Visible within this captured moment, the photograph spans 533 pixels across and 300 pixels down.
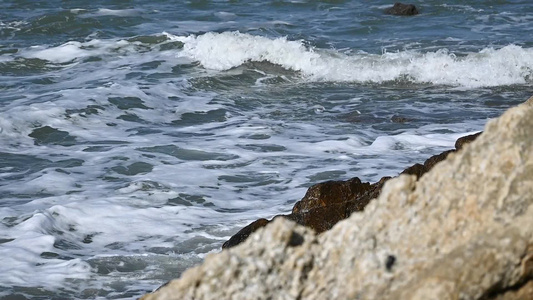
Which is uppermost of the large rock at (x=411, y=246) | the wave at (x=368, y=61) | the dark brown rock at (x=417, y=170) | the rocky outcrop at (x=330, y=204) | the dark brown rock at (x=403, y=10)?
the large rock at (x=411, y=246)

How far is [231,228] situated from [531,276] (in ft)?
13.5

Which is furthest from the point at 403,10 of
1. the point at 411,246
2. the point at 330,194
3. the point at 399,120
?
the point at 411,246

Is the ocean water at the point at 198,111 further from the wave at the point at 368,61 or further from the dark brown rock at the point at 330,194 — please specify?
the dark brown rock at the point at 330,194

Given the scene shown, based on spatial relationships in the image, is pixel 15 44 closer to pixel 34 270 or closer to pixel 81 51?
pixel 81 51

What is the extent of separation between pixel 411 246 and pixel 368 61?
11768 mm

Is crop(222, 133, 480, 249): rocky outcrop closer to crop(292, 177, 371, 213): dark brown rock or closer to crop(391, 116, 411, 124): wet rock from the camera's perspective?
crop(292, 177, 371, 213): dark brown rock

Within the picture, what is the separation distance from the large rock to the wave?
33.3 feet

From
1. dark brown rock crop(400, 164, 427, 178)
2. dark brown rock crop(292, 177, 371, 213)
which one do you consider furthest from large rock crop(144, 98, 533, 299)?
dark brown rock crop(292, 177, 371, 213)

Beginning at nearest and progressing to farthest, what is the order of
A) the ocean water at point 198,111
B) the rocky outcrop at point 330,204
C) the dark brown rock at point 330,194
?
the rocky outcrop at point 330,204 < the dark brown rock at point 330,194 < the ocean water at point 198,111

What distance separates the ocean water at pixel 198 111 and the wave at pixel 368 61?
4cm

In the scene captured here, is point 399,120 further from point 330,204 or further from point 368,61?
point 330,204

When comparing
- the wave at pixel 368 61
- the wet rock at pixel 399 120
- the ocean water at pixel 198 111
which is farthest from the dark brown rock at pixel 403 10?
the wet rock at pixel 399 120

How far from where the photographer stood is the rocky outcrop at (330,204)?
4.90m

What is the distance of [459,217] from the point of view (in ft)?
6.69
